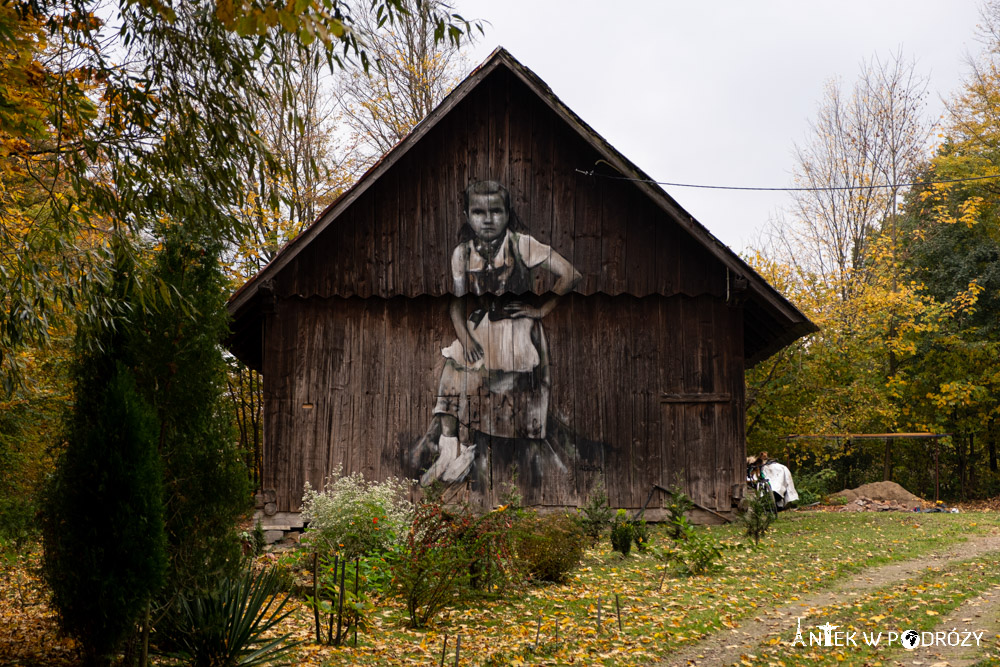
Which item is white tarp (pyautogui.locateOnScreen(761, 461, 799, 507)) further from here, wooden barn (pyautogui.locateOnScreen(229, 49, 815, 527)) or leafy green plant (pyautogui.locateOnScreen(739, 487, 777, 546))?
wooden barn (pyautogui.locateOnScreen(229, 49, 815, 527))

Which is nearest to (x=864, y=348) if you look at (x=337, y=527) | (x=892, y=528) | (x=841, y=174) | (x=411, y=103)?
(x=841, y=174)

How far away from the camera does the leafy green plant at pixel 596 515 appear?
13.3 metres

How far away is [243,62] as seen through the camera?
7.26 meters

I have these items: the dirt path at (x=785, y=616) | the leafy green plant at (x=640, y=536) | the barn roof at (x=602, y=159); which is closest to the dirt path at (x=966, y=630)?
the dirt path at (x=785, y=616)

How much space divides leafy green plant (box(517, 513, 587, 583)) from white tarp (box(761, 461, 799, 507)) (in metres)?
12.0

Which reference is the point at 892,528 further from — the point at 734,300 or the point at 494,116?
the point at 494,116

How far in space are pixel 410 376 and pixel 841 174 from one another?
2555 cm

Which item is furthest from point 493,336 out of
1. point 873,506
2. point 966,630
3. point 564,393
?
point 873,506

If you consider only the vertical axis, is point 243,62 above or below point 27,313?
above

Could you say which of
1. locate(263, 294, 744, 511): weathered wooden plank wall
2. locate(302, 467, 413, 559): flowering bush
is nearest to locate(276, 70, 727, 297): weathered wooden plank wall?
locate(263, 294, 744, 511): weathered wooden plank wall

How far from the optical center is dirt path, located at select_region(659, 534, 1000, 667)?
24.2ft

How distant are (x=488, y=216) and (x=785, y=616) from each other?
8.52 meters

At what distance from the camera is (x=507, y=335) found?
15062 mm

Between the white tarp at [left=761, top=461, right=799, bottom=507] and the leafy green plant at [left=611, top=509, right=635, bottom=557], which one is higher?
the white tarp at [left=761, top=461, right=799, bottom=507]
